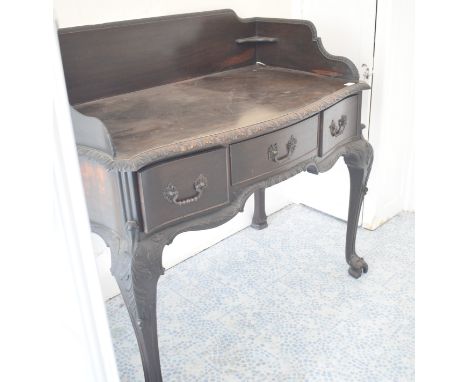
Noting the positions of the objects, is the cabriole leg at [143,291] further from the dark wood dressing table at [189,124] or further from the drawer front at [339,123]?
the drawer front at [339,123]

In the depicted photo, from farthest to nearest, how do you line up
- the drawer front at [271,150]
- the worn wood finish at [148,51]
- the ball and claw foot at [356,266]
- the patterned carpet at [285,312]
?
1. the ball and claw foot at [356,266]
2. the patterned carpet at [285,312]
3. the worn wood finish at [148,51]
4. the drawer front at [271,150]

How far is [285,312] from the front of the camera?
1.87m

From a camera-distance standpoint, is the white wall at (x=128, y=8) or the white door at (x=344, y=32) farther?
the white door at (x=344, y=32)

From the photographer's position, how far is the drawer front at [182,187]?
1150 mm

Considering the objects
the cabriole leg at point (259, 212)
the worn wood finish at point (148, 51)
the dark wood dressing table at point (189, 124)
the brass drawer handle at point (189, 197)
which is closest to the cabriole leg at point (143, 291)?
the dark wood dressing table at point (189, 124)

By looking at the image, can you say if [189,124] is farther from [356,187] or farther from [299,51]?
[356,187]

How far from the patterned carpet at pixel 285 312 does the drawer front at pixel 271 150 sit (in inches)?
25.6

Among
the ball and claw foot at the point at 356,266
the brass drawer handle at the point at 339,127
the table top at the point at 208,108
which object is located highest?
the table top at the point at 208,108

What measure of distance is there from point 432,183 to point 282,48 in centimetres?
140

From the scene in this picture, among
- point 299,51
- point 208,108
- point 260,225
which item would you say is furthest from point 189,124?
point 260,225

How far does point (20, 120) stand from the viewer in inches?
31.0

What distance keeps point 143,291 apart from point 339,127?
856 mm

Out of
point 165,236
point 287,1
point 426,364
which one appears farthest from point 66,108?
point 287,1

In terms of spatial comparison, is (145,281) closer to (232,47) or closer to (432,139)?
(432,139)
